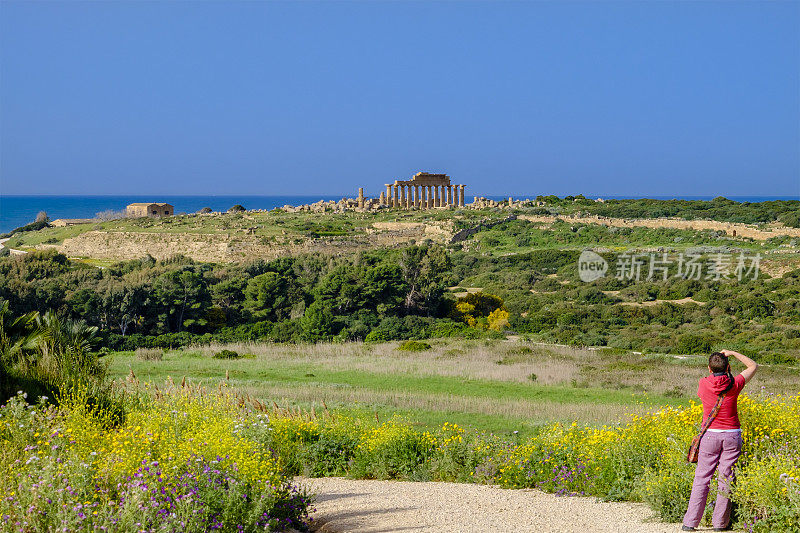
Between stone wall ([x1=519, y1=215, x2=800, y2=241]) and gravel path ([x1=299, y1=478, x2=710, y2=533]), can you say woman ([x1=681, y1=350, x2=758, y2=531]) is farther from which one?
stone wall ([x1=519, y1=215, x2=800, y2=241])

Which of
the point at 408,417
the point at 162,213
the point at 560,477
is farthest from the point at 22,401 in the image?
the point at 162,213

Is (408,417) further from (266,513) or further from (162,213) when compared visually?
(162,213)

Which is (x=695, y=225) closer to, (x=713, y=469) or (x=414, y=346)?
(x=414, y=346)

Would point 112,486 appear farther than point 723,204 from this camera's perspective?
No

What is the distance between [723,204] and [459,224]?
99.8 feet

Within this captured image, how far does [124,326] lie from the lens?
2962 centimetres

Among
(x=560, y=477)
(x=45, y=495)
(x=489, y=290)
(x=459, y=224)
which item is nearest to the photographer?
(x=45, y=495)

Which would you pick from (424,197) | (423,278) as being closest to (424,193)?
(424,197)

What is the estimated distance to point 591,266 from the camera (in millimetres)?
51125

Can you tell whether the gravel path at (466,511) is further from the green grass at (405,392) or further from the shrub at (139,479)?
the green grass at (405,392)

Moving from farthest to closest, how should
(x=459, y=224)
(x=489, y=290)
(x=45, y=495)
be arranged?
(x=459, y=224), (x=489, y=290), (x=45, y=495)

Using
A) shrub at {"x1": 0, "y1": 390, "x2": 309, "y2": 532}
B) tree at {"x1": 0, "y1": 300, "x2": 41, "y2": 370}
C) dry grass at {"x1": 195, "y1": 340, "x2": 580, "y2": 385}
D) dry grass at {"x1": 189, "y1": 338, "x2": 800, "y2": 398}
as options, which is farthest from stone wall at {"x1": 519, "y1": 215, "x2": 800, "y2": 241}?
shrub at {"x1": 0, "y1": 390, "x2": 309, "y2": 532}

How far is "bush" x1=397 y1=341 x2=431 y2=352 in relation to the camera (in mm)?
26859

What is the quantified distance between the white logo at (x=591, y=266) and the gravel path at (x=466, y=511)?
4066 centimetres
